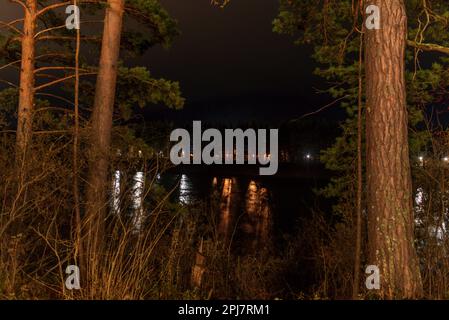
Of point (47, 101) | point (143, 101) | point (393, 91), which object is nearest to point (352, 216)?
point (393, 91)

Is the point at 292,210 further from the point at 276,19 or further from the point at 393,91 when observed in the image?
the point at 393,91

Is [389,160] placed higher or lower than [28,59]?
lower

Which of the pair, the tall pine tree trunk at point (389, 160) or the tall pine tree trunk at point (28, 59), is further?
the tall pine tree trunk at point (28, 59)

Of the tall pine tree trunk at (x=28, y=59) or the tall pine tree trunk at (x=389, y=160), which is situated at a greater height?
the tall pine tree trunk at (x=28, y=59)

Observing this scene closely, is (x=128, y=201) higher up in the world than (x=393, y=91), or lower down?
lower down

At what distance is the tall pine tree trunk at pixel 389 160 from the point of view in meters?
5.92

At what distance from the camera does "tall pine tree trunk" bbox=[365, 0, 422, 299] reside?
19.4 feet

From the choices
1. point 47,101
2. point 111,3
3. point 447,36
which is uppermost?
point 111,3

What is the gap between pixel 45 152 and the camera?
22.8ft

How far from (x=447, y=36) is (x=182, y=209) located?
22.6ft

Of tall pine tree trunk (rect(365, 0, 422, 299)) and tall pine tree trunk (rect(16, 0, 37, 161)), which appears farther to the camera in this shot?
tall pine tree trunk (rect(16, 0, 37, 161))

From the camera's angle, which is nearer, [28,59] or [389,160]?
A: [389,160]

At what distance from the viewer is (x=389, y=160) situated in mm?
6102

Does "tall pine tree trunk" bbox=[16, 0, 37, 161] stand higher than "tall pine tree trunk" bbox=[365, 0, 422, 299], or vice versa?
"tall pine tree trunk" bbox=[16, 0, 37, 161]
